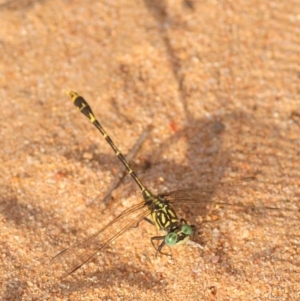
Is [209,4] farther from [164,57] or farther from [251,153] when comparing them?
[251,153]

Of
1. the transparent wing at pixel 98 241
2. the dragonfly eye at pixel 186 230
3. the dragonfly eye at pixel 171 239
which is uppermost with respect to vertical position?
the transparent wing at pixel 98 241

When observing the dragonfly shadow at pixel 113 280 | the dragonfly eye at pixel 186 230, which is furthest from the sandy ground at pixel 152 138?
the dragonfly eye at pixel 186 230

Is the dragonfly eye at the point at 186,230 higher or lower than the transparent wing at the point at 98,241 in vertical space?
lower

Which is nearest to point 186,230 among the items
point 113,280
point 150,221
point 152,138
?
point 150,221

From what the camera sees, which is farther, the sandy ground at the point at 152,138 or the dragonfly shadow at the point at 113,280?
the sandy ground at the point at 152,138

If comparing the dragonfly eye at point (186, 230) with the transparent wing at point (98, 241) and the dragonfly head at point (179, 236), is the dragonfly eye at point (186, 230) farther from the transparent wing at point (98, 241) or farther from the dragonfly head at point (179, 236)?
the transparent wing at point (98, 241)

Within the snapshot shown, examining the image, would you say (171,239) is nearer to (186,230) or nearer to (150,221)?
(186,230)

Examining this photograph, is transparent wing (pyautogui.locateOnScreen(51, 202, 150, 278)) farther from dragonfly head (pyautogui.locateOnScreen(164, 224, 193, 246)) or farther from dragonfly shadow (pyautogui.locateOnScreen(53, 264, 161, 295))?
dragonfly head (pyautogui.locateOnScreen(164, 224, 193, 246))
